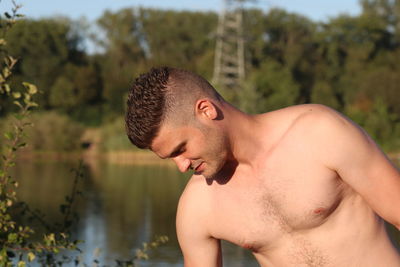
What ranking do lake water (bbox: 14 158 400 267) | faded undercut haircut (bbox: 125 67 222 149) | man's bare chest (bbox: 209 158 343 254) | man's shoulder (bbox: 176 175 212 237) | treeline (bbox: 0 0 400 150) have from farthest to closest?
treeline (bbox: 0 0 400 150), lake water (bbox: 14 158 400 267), man's shoulder (bbox: 176 175 212 237), man's bare chest (bbox: 209 158 343 254), faded undercut haircut (bbox: 125 67 222 149)

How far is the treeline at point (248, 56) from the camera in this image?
4569 centimetres

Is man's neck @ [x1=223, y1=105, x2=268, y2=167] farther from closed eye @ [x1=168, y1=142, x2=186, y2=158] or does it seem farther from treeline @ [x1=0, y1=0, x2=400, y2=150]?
treeline @ [x1=0, y1=0, x2=400, y2=150]

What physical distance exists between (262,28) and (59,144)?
2039 centimetres

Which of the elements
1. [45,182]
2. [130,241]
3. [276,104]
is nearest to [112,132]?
[276,104]

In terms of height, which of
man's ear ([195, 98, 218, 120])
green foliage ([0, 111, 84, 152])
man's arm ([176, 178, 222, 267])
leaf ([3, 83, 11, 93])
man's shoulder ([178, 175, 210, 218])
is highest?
man's ear ([195, 98, 218, 120])

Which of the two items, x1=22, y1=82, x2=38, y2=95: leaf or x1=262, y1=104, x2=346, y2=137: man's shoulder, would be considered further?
x1=22, y1=82, x2=38, y2=95: leaf

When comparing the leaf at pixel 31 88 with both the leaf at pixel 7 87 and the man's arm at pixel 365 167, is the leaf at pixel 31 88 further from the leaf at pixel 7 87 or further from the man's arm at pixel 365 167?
the man's arm at pixel 365 167

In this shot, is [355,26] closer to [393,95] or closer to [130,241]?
[393,95]

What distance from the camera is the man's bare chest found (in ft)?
6.98

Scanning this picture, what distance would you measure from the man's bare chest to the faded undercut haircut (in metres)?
0.34

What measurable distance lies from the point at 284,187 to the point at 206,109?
1.19ft

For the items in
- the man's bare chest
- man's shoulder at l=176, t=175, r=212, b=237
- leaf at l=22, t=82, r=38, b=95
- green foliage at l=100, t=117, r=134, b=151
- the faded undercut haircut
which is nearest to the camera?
the faded undercut haircut

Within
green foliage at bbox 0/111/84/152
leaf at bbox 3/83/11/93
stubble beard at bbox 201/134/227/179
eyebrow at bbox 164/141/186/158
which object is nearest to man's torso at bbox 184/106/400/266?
stubble beard at bbox 201/134/227/179

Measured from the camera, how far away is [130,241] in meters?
15.3
